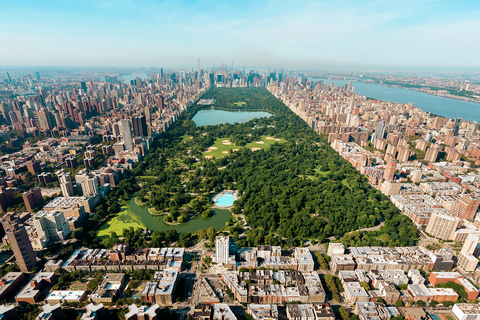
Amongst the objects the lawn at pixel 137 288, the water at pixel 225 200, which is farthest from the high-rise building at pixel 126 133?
the lawn at pixel 137 288

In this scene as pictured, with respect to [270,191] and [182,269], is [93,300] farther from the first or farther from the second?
[270,191]

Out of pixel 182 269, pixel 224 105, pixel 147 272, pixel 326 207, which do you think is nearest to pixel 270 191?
pixel 326 207

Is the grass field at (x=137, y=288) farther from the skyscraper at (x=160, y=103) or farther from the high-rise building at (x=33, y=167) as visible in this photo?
the skyscraper at (x=160, y=103)

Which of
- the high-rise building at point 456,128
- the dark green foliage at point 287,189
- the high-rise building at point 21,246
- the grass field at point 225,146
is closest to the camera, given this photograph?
the high-rise building at point 21,246

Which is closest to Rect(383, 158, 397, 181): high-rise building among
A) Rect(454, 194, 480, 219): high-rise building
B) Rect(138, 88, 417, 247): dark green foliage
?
Rect(138, 88, 417, 247): dark green foliage

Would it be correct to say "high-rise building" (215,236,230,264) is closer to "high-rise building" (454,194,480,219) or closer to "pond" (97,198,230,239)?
"pond" (97,198,230,239)

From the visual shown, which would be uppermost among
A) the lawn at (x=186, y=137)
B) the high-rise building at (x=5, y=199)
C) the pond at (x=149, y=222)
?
the high-rise building at (x=5, y=199)

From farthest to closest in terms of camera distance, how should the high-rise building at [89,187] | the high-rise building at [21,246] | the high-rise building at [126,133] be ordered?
the high-rise building at [126,133]
the high-rise building at [89,187]
the high-rise building at [21,246]

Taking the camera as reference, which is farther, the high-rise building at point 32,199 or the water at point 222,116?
the water at point 222,116
